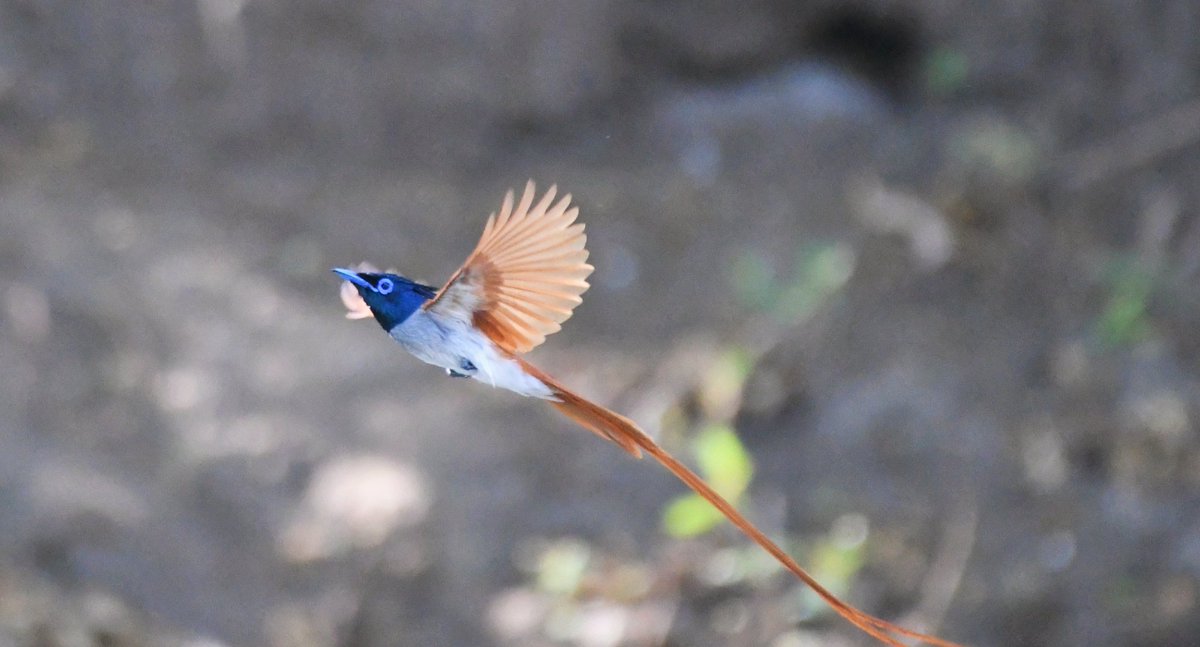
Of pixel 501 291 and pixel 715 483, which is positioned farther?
pixel 715 483

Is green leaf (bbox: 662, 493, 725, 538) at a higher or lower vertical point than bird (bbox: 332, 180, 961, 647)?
higher

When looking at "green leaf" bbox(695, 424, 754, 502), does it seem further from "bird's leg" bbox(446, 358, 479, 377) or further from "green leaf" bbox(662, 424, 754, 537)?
"bird's leg" bbox(446, 358, 479, 377)

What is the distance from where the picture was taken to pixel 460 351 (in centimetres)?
81

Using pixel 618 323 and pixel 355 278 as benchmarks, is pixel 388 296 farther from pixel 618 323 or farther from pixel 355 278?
pixel 618 323

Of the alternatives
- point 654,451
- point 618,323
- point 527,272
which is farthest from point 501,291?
point 618,323

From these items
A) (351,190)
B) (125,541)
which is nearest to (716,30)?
(351,190)

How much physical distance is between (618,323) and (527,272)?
3014 millimetres

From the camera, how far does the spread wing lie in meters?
0.78

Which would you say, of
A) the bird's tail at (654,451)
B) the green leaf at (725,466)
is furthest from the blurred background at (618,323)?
the bird's tail at (654,451)

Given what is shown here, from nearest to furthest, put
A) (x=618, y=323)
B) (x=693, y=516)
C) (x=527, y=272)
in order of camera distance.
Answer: (x=527, y=272), (x=693, y=516), (x=618, y=323)

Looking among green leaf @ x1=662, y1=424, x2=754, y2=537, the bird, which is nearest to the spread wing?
the bird

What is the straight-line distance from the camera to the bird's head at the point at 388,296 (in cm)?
78

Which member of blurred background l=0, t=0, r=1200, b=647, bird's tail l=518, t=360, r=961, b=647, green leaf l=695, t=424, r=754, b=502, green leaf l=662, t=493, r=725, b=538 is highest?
blurred background l=0, t=0, r=1200, b=647

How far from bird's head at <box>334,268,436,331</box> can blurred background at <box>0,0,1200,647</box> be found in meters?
1.85
